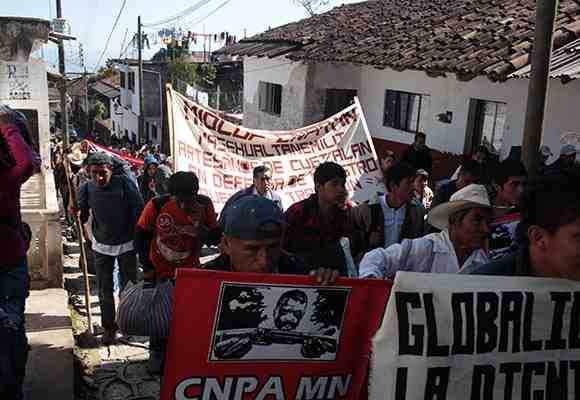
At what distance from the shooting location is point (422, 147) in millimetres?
9383

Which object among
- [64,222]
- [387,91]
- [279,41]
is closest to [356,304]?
[64,222]

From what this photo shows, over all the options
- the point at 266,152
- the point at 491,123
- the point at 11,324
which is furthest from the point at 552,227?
the point at 491,123

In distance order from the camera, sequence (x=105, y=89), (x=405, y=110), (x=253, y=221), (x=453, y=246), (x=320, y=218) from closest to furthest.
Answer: (x=253, y=221)
(x=453, y=246)
(x=320, y=218)
(x=405, y=110)
(x=105, y=89)

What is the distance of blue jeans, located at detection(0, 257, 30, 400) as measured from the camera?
10.4 ft

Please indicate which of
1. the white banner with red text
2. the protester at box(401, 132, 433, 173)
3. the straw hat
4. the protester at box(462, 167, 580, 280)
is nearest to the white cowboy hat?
the protester at box(462, 167, 580, 280)

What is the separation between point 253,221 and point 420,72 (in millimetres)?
10822

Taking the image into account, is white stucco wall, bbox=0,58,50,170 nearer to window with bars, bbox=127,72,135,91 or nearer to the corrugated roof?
the corrugated roof

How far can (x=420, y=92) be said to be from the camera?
12625 millimetres

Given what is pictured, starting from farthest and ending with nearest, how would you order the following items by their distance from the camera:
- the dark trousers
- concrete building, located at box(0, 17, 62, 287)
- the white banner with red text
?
1. concrete building, located at box(0, 17, 62, 287)
2. the white banner with red text
3. the dark trousers

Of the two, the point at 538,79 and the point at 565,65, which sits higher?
the point at 565,65

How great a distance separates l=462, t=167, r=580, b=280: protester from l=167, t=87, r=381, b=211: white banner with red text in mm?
4032

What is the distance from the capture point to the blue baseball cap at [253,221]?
2.47 meters

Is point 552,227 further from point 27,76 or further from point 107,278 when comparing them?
point 27,76

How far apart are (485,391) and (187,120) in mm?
4500
